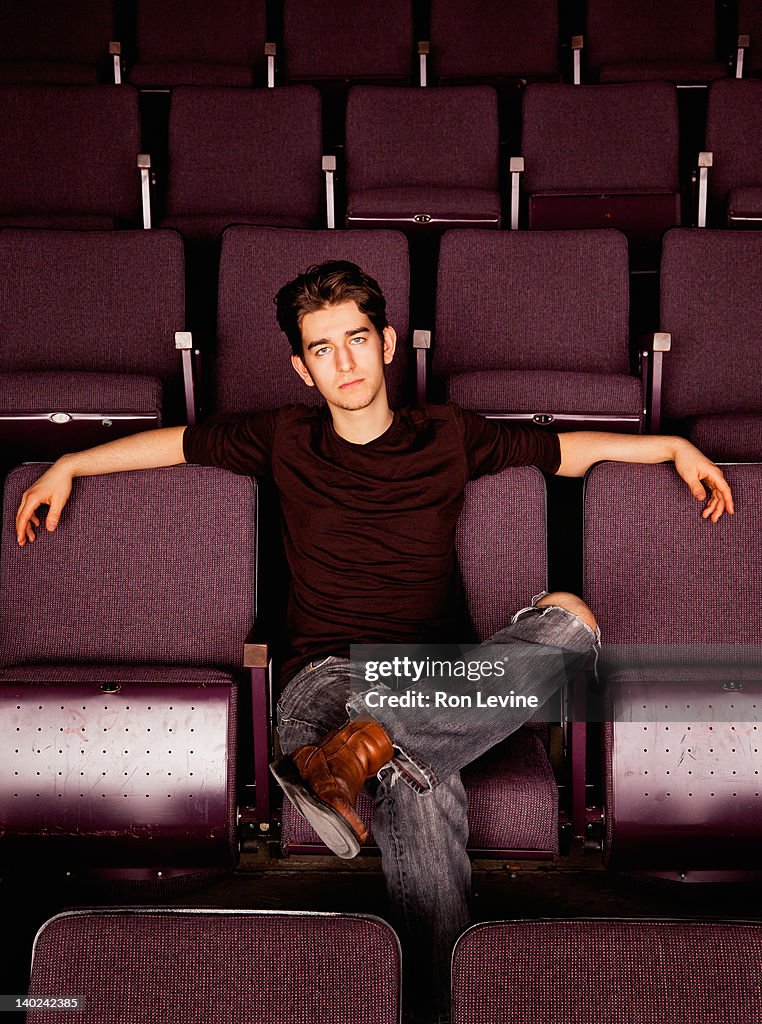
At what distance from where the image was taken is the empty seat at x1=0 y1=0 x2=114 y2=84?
49.5 inches

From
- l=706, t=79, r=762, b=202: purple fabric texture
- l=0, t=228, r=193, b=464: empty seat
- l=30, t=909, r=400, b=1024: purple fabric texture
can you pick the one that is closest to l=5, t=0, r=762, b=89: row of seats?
l=706, t=79, r=762, b=202: purple fabric texture

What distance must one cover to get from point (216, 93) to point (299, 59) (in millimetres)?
248

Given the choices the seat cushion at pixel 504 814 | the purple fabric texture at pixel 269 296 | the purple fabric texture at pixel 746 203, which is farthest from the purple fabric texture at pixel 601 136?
the seat cushion at pixel 504 814

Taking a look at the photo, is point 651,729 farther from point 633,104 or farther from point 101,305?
point 633,104

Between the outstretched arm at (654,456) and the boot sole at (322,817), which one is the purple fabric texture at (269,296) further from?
the boot sole at (322,817)

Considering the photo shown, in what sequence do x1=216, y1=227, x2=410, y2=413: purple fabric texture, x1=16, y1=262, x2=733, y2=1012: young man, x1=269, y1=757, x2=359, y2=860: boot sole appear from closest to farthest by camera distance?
x1=269, y1=757, x2=359, y2=860: boot sole, x1=16, y1=262, x2=733, y2=1012: young man, x1=216, y1=227, x2=410, y2=413: purple fabric texture

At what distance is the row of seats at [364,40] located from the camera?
1286 millimetres

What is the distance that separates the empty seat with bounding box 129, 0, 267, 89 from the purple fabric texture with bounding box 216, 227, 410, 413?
60 cm

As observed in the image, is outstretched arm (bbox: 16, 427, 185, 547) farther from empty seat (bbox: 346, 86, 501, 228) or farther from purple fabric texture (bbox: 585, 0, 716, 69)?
purple fabric texture (bbox: 585, 0, 716, 69)

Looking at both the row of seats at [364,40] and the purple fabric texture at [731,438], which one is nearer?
the purple fabric texture at [731,438]

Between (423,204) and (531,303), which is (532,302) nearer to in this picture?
(531,303)

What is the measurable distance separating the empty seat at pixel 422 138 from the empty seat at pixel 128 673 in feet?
2.02

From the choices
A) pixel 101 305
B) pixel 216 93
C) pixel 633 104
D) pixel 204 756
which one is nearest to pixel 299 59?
pixel 216 93

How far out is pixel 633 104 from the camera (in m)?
1.10
